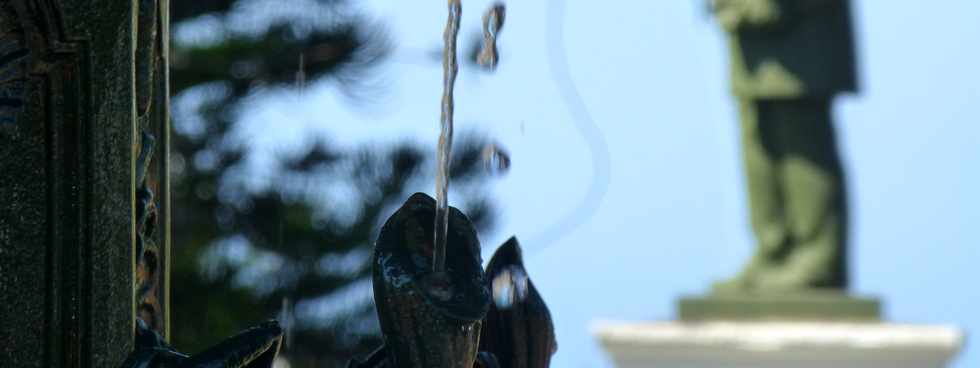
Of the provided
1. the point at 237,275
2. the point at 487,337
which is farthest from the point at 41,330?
the point at 237,275

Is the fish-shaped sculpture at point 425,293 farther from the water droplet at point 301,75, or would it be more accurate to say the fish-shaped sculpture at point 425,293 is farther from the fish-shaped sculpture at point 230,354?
the water droplet at point 301,75

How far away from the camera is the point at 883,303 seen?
8.80 m

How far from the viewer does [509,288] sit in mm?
2137

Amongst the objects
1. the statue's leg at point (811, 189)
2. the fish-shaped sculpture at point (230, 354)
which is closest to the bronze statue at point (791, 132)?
the statue's leg at point (811, 189)

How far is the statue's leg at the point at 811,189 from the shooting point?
361 inches

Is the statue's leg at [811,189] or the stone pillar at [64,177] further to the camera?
the statue's leg at [811,189]

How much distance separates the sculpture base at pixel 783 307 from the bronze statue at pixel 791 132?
0.19 m

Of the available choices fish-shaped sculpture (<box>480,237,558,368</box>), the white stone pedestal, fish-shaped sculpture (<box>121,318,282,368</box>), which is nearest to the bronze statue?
the white stone pedestal

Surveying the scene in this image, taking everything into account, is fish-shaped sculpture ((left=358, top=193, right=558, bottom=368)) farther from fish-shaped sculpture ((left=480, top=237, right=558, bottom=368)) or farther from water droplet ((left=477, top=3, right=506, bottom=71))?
water droplet ((left=477, top=3, right=506, bottom=71))

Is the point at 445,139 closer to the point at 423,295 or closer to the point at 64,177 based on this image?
the point at 423,295

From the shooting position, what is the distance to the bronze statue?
9062 millimetres

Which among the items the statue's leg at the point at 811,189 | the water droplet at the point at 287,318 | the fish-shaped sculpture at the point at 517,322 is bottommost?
the water droplet at the point at 287,318

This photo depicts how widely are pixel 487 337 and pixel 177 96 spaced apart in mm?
6066

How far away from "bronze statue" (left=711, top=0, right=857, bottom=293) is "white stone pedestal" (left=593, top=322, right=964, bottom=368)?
609 mm
